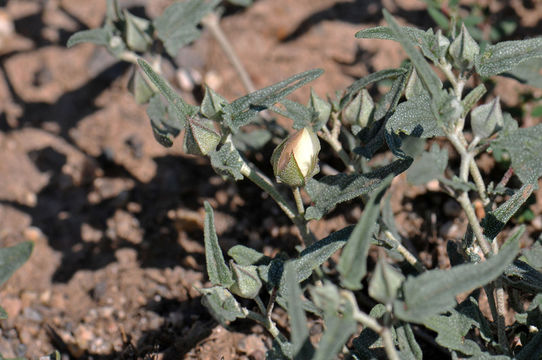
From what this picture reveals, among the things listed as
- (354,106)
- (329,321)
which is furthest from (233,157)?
(329,321)

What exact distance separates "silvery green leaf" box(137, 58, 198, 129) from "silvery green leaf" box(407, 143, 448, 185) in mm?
782

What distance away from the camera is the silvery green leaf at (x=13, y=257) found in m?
1.76

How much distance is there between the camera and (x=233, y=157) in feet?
7.14

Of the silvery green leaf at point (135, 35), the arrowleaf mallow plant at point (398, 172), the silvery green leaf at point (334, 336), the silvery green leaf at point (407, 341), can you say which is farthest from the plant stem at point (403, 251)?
the silvery green leaf at point (135, 35)

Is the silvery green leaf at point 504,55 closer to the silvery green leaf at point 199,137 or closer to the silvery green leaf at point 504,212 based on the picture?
the silvery green leaf at point 504,212

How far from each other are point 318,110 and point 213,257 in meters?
0.74

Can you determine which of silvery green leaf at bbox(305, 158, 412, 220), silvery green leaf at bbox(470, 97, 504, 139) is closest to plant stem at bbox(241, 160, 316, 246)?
silvery green leaf at bbox(305, 158, 412, 220)

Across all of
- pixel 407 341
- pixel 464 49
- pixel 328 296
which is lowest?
pixel 407 341

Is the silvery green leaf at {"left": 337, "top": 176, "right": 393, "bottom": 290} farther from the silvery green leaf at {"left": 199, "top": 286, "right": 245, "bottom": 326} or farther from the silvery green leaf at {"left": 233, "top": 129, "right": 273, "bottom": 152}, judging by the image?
the silvery green leaf at {"left": 233, "top": 129, "right": 273, "bottom": 152}

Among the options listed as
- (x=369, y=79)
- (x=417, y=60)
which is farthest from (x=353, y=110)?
(x=417, y=60)

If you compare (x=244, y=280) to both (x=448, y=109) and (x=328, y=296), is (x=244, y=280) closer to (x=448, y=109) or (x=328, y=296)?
(x=328, y=296)

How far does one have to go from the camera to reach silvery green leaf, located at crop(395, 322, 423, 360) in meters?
2.03

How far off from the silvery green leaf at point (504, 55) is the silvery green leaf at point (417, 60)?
40cm

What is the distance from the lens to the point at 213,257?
2016 mm
